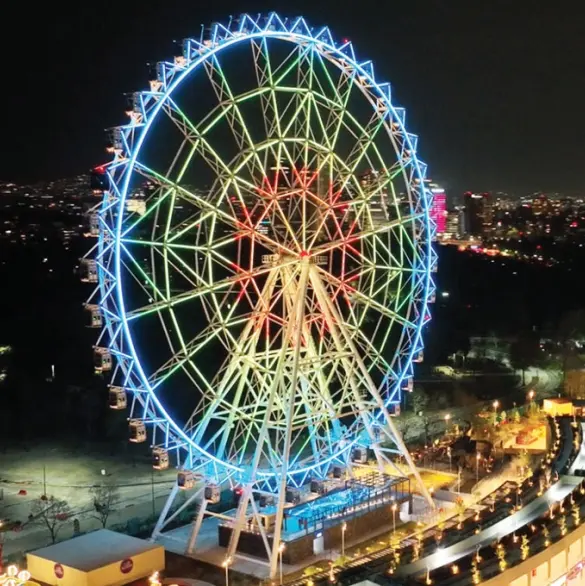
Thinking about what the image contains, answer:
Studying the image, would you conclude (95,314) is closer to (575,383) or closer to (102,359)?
(102,359)

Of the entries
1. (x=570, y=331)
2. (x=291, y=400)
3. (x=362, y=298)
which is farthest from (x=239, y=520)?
(x=570, y=331)

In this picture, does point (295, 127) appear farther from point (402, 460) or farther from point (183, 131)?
point (402, 460)

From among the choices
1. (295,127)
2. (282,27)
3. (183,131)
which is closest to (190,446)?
(183,131)

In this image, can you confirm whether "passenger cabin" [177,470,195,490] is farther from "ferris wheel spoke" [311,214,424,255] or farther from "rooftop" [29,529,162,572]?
"ferris wheel spoke" [311,214,424,255]

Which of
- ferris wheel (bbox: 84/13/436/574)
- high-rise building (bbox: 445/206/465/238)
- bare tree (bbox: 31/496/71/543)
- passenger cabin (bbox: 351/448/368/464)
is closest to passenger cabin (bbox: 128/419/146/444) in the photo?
ferris wheel (bbox: 84/13/436/574)

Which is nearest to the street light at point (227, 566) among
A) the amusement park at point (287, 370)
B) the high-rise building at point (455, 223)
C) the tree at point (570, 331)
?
the amusement park at point (287, 370)

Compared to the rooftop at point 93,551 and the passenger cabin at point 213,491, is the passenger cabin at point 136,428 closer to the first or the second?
the rooftop at point 93,551

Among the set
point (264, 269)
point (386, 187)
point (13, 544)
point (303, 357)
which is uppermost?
point (386, 187)
